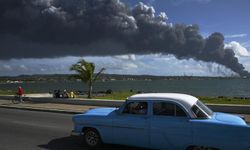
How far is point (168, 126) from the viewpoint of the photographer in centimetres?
880

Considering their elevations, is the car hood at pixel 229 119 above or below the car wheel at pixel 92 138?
above

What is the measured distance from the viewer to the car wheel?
32.7ft

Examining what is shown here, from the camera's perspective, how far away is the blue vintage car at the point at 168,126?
8266mm

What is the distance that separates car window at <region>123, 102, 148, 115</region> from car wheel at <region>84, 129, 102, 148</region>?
3.87ft

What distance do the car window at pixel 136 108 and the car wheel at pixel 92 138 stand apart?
118 cm

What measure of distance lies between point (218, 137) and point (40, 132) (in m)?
7.08

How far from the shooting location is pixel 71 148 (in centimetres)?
1010

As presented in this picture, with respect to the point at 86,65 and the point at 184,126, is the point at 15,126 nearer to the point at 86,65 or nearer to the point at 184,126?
the point at 184,126

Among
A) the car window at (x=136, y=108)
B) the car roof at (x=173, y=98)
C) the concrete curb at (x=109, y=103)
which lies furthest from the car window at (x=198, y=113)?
the concrete curb at (x=109, y=103)

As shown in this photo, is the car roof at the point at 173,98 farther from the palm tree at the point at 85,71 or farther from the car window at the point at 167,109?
the palm tree at the point at 85,71

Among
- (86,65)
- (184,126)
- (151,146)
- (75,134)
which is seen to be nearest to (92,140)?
(75,134)

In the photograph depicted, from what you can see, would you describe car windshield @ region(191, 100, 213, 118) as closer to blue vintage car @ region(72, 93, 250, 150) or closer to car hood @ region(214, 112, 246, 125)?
blue vintage car @ region(72, 93, 250, 150)

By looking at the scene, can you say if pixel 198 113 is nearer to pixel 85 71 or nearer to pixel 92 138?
pixel 92 138

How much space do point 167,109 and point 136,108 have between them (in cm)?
88
